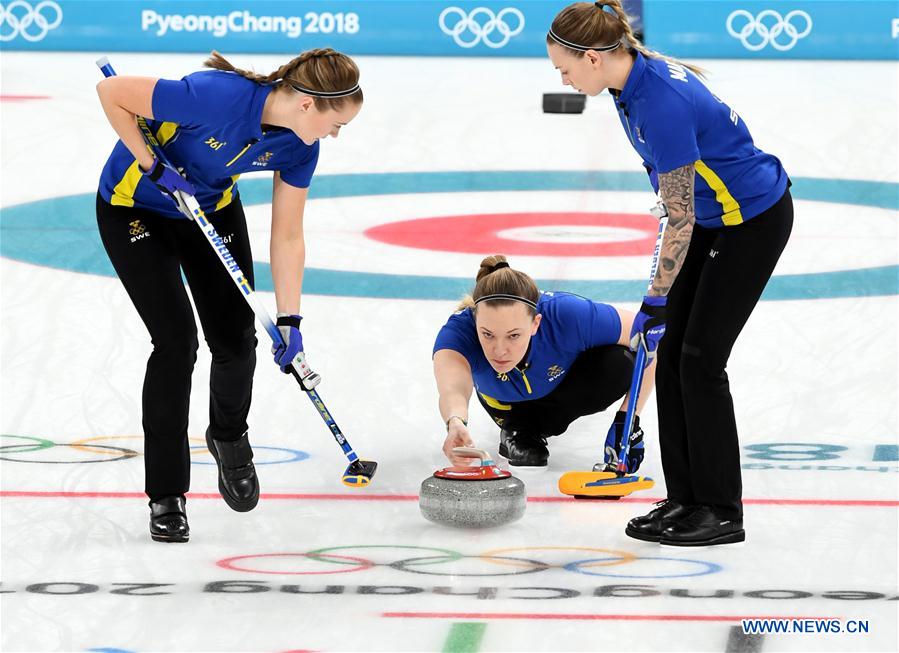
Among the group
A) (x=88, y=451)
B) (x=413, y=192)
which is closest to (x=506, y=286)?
(x=88, y=451)

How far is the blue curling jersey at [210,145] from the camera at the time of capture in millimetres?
3791

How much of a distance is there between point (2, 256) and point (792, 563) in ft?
16.8

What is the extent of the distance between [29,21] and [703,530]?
13692 millimetres

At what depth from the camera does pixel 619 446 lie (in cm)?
429

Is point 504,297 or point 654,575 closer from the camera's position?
point 654,575

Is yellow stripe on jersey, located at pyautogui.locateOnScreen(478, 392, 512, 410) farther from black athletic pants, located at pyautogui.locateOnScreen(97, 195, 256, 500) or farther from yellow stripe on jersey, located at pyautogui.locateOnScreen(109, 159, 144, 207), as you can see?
yellow stripe on jersey, located at pyautogui.locateOnScreen(109, 159, 144, 207)

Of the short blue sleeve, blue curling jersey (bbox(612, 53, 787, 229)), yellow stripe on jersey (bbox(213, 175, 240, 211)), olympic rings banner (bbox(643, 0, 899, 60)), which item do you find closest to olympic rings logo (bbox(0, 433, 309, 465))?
the short blue sleeve

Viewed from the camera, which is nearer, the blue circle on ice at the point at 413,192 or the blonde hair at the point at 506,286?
the blonde hair at the point at 506,286

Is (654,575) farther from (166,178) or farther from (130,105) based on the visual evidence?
(130,105)

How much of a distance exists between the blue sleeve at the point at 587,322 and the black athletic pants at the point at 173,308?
1.01 meters

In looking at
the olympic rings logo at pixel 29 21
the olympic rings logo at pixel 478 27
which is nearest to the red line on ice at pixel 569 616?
the olympic rings logo at pixel 478 27

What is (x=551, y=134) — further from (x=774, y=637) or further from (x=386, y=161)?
(x=774, y=637)

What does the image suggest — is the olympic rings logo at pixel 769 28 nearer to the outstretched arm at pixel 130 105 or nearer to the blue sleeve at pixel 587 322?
the blue sleeve at pixel 587 322

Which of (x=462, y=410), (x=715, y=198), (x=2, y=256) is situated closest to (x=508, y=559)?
(x=462, y=410)
